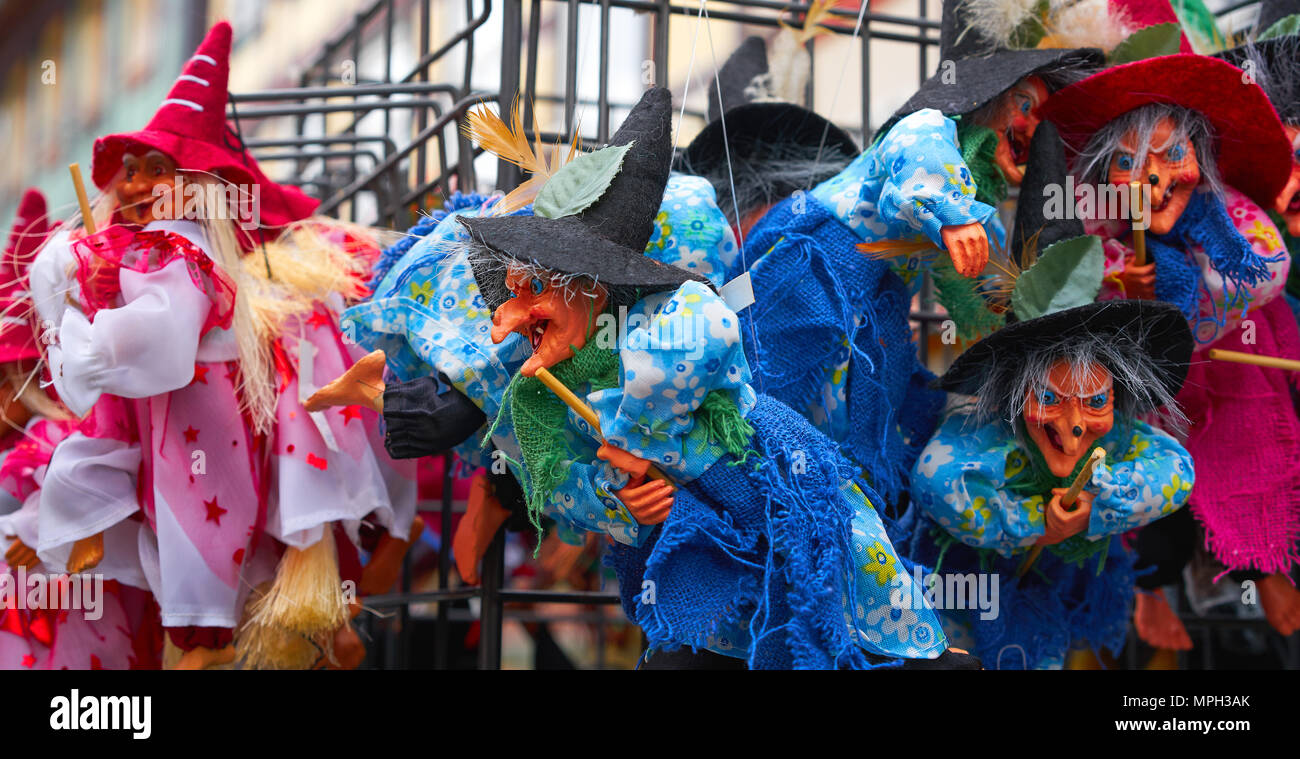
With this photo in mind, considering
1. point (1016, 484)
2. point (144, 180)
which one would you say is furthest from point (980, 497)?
point (144, 180)

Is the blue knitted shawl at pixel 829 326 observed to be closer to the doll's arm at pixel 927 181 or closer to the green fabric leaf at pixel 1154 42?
the doll's arm at pixel 927 181

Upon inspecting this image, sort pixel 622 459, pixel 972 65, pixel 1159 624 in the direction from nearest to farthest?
pixel 622 459, pixel 972 65, pixel 1159 624

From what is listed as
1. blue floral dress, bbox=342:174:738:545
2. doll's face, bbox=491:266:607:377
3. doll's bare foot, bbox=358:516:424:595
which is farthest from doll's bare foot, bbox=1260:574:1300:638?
doll's bare foot, bbox=358:516:424:595

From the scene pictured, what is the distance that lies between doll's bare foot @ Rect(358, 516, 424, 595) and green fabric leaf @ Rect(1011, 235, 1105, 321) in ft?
4.72

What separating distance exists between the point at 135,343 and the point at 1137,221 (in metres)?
1.97

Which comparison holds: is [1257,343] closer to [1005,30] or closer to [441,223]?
[1005,30]

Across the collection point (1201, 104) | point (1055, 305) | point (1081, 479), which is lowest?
point (1081, 479)

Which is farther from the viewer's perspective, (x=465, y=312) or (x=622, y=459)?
(x=465, y=312)

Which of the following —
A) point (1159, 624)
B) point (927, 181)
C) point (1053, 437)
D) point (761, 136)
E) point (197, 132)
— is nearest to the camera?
point (927, 181)

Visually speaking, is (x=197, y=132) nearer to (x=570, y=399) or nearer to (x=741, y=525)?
(x=570, y=399)

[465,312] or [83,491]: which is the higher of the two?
[465,312]

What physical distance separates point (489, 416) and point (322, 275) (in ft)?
2.16

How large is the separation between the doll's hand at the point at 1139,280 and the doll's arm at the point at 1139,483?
0.32 meters

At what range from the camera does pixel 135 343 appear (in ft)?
7.72
